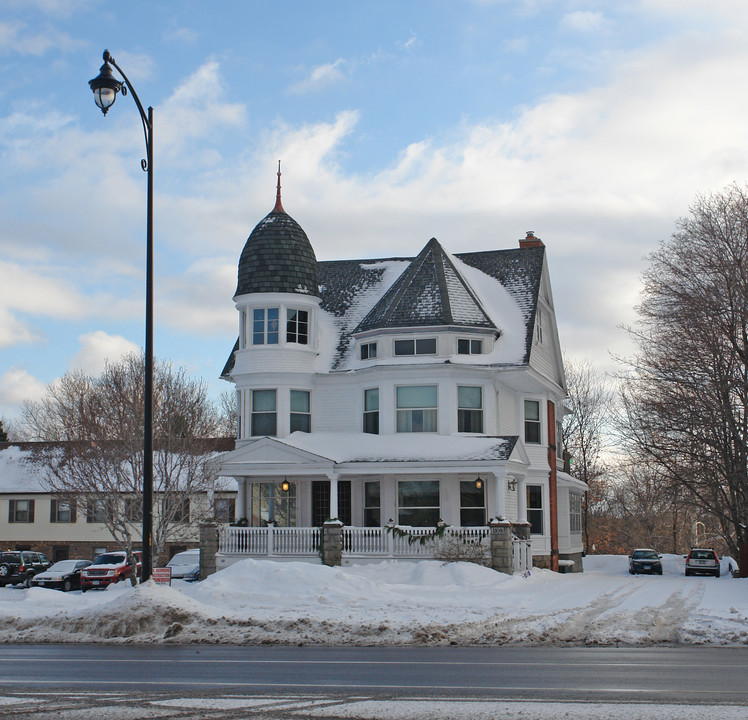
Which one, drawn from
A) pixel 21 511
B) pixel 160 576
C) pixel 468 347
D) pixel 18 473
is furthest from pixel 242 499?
pixel 18 473

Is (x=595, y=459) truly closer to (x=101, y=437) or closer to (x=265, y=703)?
(x=101, y=437)

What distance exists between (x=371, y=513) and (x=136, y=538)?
23841 millimetres

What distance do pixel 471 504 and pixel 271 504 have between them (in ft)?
23.3

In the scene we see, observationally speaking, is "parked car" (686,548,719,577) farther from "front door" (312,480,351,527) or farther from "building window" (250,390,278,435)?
"building window" (250,390,278,435)

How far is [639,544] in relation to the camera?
73.6 meters

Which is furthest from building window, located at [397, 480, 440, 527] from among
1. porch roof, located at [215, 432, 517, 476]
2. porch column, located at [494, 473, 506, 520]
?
porch column, located at [494, 473, 506, 520]

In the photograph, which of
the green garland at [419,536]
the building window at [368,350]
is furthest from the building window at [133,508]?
the green garland at [419,536]

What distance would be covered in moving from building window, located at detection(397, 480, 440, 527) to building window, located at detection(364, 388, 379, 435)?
236 cm

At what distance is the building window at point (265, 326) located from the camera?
3444cm

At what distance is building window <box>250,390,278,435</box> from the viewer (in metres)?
34.1

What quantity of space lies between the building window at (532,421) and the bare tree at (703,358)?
3.63m

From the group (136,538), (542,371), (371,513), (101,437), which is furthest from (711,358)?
(136,538)

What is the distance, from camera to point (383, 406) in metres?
33.1

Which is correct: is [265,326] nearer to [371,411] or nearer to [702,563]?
[371,411]
